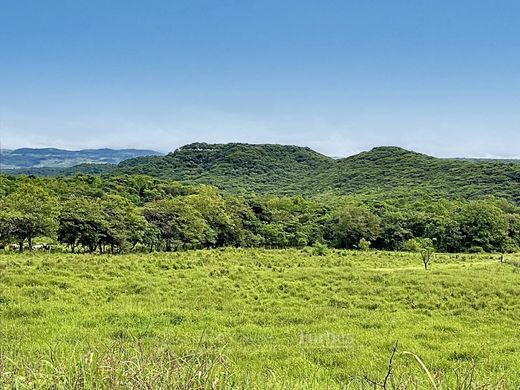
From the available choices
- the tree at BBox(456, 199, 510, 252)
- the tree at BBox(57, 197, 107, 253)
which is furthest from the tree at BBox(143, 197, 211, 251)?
the tree at BBox(456, 199, 510, 252)

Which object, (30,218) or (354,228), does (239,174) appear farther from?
(30,218)

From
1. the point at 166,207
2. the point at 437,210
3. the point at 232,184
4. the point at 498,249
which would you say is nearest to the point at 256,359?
the point at 166,207

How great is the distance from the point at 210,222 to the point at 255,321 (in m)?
43.7

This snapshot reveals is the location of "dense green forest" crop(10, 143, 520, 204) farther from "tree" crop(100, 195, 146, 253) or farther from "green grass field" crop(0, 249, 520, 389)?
"green grass field" crop(0, 249, 520, 389)

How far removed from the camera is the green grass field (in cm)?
480

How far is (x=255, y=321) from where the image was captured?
14492mm

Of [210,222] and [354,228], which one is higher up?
[210,222]

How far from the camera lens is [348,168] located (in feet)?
618

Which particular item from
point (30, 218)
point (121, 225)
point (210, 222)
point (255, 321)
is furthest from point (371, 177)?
point (255, 321)

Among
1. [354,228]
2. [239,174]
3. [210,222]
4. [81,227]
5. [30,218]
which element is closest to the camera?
[30,218]

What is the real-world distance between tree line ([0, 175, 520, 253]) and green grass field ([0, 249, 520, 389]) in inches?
645

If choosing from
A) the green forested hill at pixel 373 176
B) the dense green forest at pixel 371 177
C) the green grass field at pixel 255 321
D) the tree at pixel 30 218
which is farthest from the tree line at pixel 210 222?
the green forested hill at pixel 373 176

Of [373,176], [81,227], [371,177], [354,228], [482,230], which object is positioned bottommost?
[354,228]

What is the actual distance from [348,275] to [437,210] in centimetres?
5966
